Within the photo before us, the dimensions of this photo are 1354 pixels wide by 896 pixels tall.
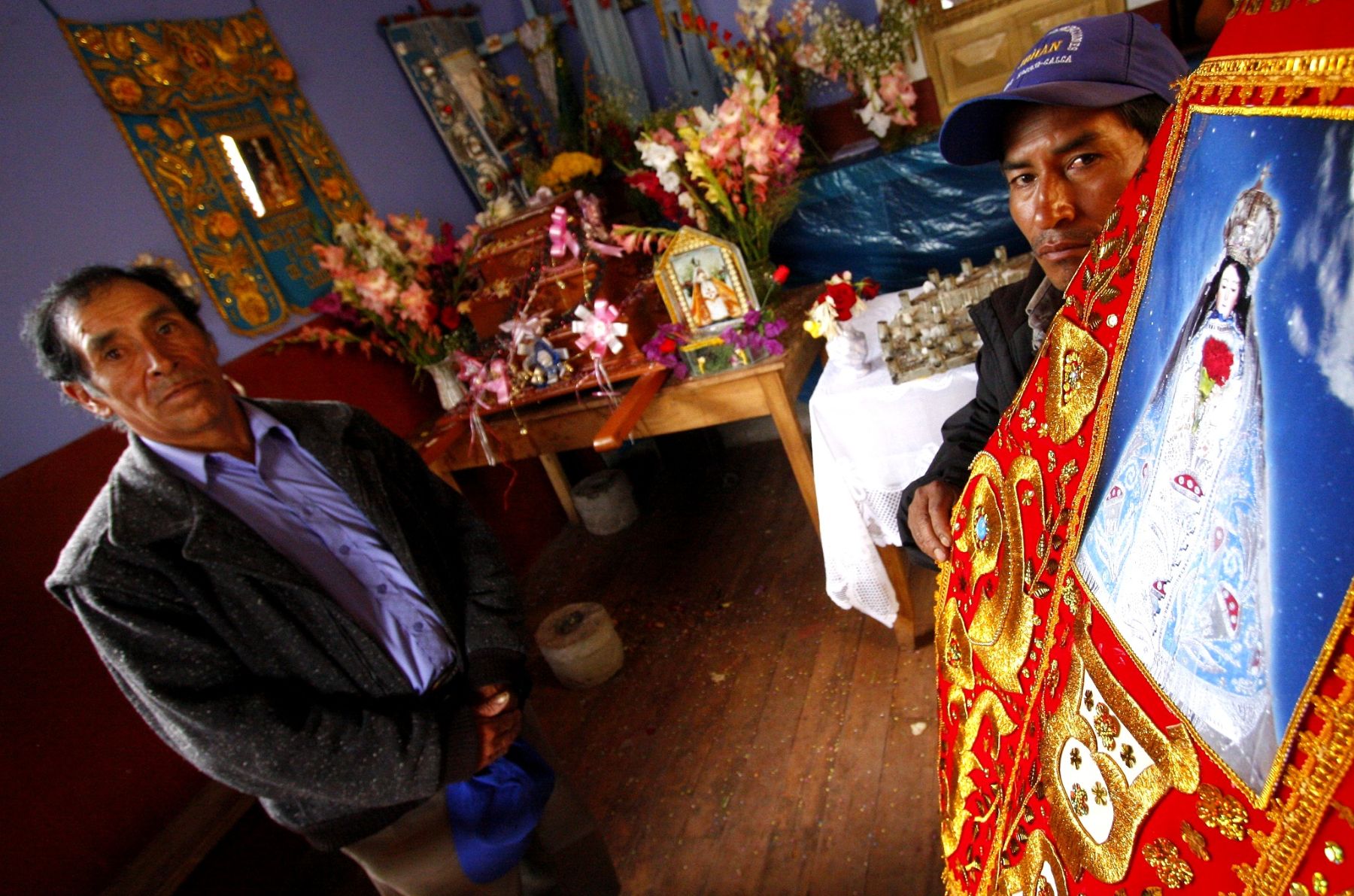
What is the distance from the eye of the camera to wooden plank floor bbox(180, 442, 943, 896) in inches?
83.0

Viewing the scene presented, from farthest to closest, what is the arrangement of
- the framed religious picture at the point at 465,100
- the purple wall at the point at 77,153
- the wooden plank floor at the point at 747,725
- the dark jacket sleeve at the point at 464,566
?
1. the framed religious picture at the point at 465,100
2. the purple wall at the point at 77,153
3. the wooden plank floor at the point at 747,725
4. the dark jacket sleeve at the point at 464,566

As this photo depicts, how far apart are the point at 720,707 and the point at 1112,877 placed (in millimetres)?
2253

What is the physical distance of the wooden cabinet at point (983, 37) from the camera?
2.73 meters

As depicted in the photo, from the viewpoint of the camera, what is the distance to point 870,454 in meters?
2.31

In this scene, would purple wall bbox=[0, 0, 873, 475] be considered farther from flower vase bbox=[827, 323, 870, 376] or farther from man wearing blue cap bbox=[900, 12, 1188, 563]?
man wearing blue cap bbox=[900, 12, 1188, 563]

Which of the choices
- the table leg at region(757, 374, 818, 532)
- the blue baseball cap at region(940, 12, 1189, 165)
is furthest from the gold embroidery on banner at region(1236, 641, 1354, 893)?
the table leg at region(757, 374, 818, 532)

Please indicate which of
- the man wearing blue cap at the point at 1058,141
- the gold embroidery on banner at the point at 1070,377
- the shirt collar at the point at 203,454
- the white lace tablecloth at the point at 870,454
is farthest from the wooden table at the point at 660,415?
the gold embroidery on banner at the point at 1070,377

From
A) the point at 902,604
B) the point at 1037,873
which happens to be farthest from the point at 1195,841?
the point at 902,604

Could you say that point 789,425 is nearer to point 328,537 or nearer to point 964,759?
point 328,537

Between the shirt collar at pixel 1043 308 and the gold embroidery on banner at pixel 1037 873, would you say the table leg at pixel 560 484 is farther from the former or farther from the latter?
the gold embroidery on banner at pixel 1037 873

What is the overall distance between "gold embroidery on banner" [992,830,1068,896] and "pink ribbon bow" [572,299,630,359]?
239 cm

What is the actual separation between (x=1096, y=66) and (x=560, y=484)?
3.78m

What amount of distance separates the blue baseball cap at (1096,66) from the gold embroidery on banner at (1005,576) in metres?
0.58

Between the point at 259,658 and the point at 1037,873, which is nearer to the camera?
the point at 1037,873
